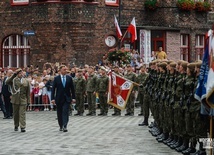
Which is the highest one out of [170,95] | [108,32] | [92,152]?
[108,32]

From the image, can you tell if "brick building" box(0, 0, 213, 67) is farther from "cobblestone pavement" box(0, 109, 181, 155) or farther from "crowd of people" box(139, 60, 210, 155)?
"crowd of people" box(139, 60, 210, 155)

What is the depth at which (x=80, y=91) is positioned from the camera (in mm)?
33406

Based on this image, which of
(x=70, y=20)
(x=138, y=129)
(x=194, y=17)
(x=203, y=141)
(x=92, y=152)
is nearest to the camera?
(x=203, y=141)

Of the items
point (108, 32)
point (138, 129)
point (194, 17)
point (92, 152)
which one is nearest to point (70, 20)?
point (108, 32)

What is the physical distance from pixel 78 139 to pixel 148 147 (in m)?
2.98

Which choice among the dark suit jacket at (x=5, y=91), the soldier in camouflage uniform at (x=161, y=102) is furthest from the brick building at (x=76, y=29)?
the soldier in camouflage uniform at (x=161, y=102)

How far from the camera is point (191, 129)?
1659 cm

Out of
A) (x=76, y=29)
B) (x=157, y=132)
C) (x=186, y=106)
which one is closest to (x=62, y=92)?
(x=157, y=132)

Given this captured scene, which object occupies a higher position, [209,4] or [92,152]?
[209,4]

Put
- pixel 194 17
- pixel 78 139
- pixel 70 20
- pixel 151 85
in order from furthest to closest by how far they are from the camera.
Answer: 1. pixel 194 17
2. pixel 70 20
3. pixel 151 85
4. pixel 78 139

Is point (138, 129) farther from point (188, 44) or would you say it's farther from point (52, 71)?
point (188, 44)

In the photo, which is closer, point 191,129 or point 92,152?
point 191,129

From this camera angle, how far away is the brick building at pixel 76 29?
4297cm

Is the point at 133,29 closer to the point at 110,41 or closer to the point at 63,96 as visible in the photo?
the point at 110,41
